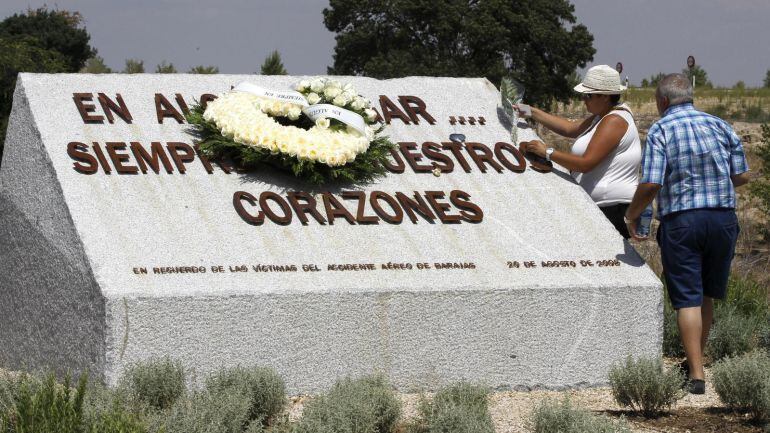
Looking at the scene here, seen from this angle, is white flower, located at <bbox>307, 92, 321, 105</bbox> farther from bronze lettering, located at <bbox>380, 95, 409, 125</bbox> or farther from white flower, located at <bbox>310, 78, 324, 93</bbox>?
bronze lettering, located at <bbox>380, 95, 409, 125</bbox>

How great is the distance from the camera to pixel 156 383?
18.0 feet

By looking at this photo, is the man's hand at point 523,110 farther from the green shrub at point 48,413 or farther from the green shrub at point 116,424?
the green shrub at point 48,413

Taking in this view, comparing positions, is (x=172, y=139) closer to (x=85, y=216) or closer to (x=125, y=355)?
(x=85, y=216)

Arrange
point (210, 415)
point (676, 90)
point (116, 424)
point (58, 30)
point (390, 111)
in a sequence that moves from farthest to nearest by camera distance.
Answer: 1. point (58, 30)
2. point (390, 111)
3. point (676, 90)
4. point (210, 415)
5. point (116, 424)

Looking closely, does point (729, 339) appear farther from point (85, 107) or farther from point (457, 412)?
point (85, 107)

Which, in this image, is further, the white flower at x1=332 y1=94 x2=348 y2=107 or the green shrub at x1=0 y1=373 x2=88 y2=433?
the white flower at x1=332 y1=94 x2=348 y2=107

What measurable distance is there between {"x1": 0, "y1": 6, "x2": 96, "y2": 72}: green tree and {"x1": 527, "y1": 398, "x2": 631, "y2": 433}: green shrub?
36764 millimetres

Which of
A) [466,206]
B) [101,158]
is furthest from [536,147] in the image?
[101,158]

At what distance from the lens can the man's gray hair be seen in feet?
20.8

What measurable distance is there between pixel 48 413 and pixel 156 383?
3.91ft

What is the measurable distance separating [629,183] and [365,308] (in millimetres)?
2036

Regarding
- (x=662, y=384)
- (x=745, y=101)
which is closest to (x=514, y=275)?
(x=662, y=384)

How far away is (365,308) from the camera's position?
20.3 feet

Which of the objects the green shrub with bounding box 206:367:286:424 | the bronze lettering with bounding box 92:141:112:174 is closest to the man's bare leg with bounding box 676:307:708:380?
the green shrub with bounding box 206:367:286:424
